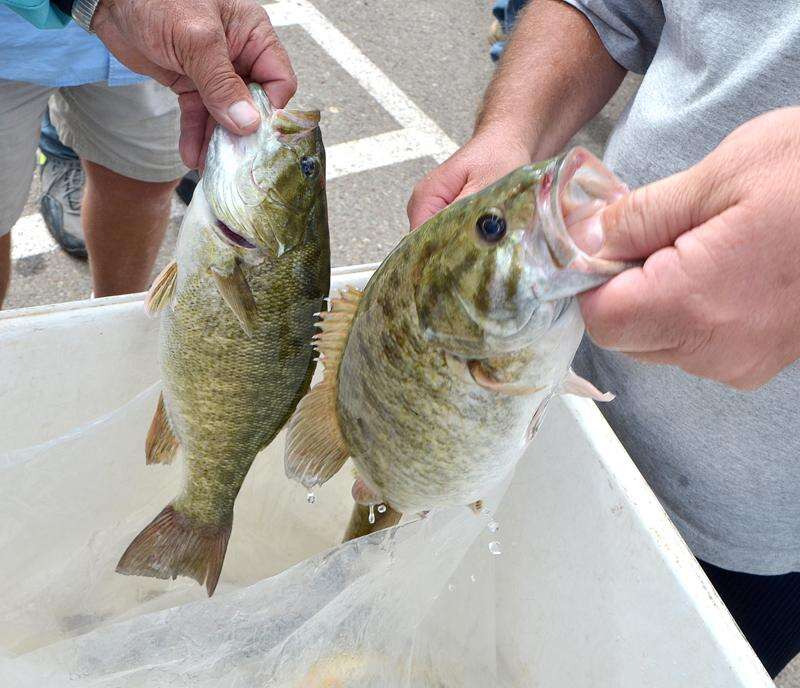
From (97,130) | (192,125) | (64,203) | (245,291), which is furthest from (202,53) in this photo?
(64,203)

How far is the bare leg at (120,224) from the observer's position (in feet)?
7.91

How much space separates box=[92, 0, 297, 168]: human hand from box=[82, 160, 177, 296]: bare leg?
2.94ft

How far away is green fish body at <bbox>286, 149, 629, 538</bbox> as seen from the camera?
2.98 ft

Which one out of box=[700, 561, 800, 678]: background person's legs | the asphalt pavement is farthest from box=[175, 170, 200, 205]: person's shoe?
box=[700, 561, 800, 678]: background person's legs

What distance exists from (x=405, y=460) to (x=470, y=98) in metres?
3.36

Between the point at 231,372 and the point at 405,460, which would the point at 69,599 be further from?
the point at 405,460

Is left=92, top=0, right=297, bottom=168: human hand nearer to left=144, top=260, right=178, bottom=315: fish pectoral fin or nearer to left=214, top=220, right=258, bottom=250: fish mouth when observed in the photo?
left=214, top=220, right=258, bottom=250: fish mouth

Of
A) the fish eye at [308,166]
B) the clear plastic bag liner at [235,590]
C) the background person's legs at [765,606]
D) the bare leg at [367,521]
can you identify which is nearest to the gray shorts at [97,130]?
the clear plastic bag liner at [235,590]

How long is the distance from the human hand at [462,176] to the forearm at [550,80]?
0.13 metres

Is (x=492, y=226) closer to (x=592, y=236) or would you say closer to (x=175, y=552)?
(x=592, y=236)

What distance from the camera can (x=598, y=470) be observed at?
135cm

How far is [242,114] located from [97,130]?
1.17 m

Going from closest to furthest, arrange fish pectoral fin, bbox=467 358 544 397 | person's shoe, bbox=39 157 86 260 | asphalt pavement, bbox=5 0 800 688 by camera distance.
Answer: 1. fish pectoral fin, bbox=467 358 544 397
2. person's shoe, bbox=39 157 86 260
3. asphalt pavement, bbox=5 0 800 688

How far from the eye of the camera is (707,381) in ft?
4.42
